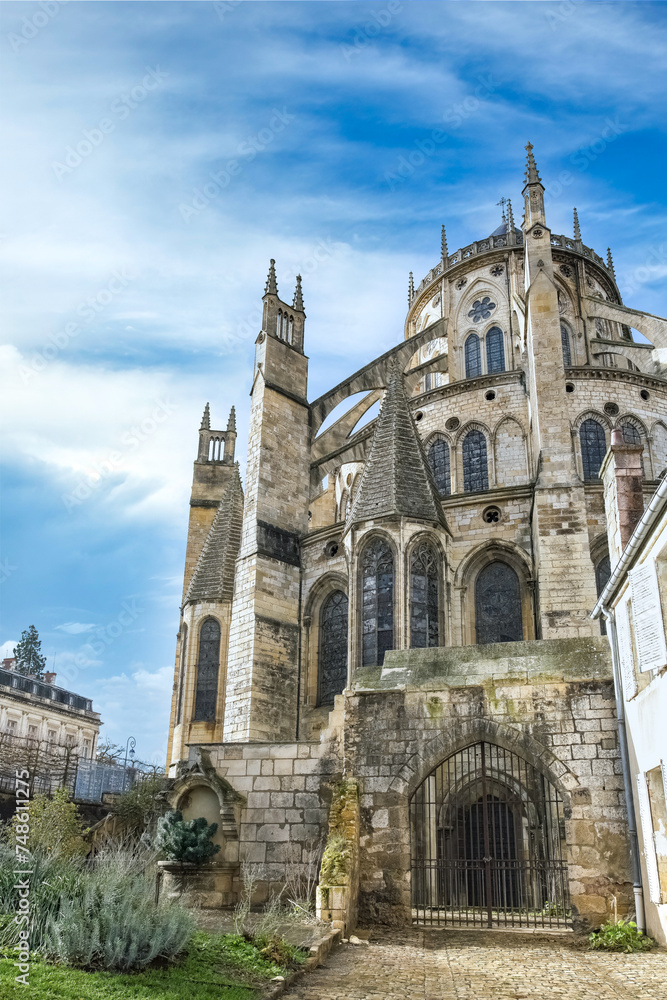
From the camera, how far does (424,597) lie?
16438 mm

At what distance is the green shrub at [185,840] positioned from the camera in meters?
11.0

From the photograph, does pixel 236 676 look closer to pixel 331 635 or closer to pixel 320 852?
pixel 331 635

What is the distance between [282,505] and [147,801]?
7772 mm

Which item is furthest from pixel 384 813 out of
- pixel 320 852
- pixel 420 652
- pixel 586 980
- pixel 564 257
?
pixel 564 257

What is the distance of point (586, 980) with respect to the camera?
7.09 meters

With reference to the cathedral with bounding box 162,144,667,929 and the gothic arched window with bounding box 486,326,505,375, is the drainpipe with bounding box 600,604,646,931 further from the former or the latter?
the gothic arched window with bounding box 486,326,505,375

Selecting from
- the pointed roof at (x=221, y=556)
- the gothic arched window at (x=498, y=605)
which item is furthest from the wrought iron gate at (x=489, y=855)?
A: the pointed roof at (x=221, y=556)

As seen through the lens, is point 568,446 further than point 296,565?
No

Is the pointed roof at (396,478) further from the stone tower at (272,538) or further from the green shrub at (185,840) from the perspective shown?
the green shrub at (185,840)

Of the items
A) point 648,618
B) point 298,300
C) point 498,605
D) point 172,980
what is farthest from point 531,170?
point 172,980

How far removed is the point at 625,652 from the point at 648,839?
2113 millimetres

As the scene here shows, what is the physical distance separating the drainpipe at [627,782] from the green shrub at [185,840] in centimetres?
542

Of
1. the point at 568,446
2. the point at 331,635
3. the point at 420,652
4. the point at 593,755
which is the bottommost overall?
the point at 593,755

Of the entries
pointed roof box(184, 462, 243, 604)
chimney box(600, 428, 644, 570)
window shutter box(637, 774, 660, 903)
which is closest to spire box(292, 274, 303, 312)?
pointed roof box(184, 462, 243, 604)
